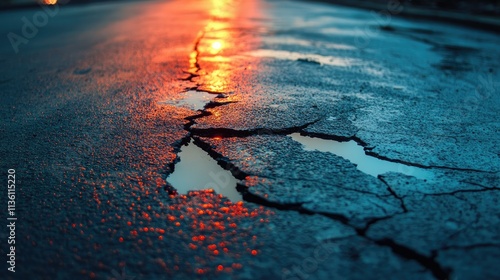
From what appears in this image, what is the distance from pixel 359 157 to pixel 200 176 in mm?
1047

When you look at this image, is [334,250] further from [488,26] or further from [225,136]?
[488,26]

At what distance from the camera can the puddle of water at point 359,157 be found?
2.59 metres

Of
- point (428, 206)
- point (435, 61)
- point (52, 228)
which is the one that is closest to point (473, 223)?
point (428, 206)

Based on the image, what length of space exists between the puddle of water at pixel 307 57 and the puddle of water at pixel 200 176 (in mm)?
3460

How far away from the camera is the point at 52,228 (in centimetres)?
204

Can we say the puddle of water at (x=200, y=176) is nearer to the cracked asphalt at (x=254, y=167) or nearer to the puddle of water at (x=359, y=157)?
the cracked asphalt at (x=254, y=167)

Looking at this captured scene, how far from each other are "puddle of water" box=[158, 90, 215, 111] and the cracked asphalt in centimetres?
7

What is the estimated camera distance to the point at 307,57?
244 inches

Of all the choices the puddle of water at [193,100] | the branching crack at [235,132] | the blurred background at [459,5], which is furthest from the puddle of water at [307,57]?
the blurred background at [459,5]

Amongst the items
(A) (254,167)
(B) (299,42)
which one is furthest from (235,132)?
(B) (299,42)

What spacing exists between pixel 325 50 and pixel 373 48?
3.01ft

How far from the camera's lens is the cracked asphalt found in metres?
1.81

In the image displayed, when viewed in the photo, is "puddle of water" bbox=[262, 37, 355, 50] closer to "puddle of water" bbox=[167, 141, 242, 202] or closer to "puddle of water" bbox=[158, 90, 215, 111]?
"puddle of water" bbox=[158, 90, 215, 111]

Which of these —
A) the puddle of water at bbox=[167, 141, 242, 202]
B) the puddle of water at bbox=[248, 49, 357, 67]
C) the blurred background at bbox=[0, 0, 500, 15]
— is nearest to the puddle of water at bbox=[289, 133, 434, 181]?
the puddle of water at bbox=[167, 141, 242, 202]
